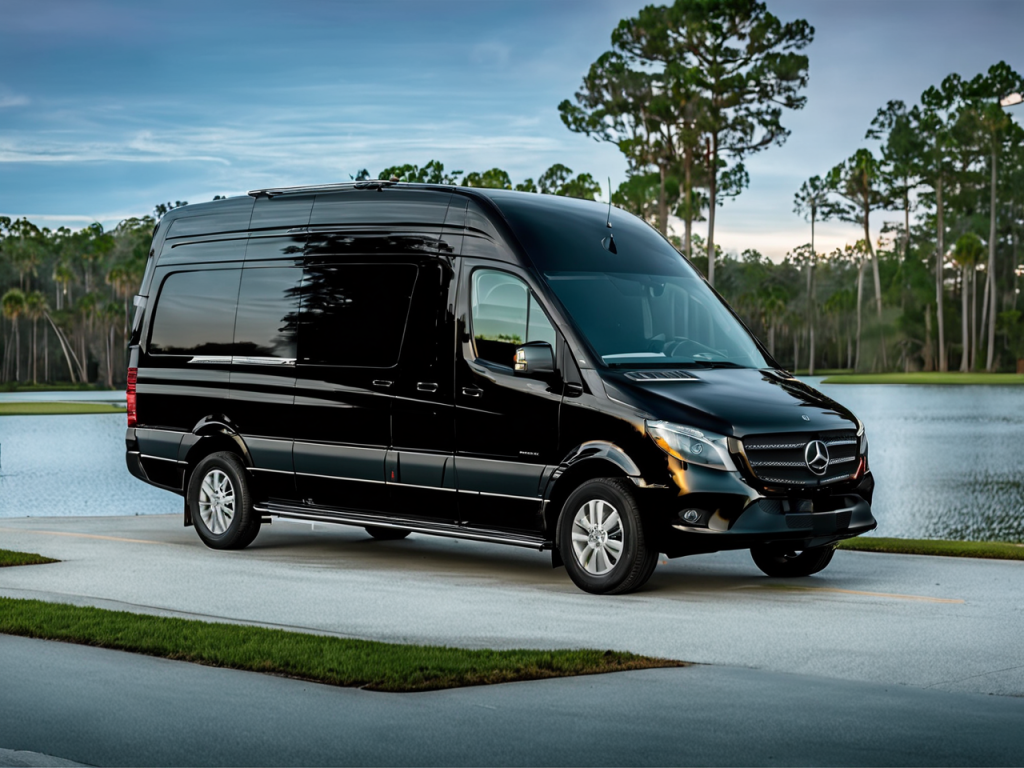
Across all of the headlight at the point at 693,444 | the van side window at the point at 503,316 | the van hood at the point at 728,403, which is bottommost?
the headlight at the point at 693,444

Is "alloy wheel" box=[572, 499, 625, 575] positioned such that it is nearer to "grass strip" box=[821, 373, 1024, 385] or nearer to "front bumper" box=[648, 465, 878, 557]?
"front bumper" box=[648, 465, 878, 557]

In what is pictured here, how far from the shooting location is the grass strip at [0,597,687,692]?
722cm

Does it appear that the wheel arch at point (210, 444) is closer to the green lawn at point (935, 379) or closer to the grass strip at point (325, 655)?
the grass strip at point (325, 655)

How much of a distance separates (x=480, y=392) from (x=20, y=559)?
4358 millimetres

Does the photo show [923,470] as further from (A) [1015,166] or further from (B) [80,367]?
(B) [80,367]

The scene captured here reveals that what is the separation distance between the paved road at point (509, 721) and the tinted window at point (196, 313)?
6.16 m

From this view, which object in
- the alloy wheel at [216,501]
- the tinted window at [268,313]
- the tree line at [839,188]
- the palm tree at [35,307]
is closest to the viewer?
the tinted window at [268,313]

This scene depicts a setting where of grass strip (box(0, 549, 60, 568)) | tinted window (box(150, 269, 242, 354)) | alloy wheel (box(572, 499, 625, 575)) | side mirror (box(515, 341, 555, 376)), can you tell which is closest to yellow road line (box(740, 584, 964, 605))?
alloy wheel (box(572, 499, 625, 575))

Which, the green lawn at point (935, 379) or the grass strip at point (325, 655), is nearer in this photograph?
the grass strip at point (325, 655)

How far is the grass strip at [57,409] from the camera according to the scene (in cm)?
7044

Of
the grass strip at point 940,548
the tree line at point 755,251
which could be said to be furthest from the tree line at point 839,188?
the grass strip at point 940,548

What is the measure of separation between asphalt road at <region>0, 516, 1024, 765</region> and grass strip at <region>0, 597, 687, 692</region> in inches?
7.0

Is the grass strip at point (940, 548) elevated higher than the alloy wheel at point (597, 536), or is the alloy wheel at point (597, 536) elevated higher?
the alloy wheel at point (597, 536)

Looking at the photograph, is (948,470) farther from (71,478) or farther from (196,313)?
(196,313)
